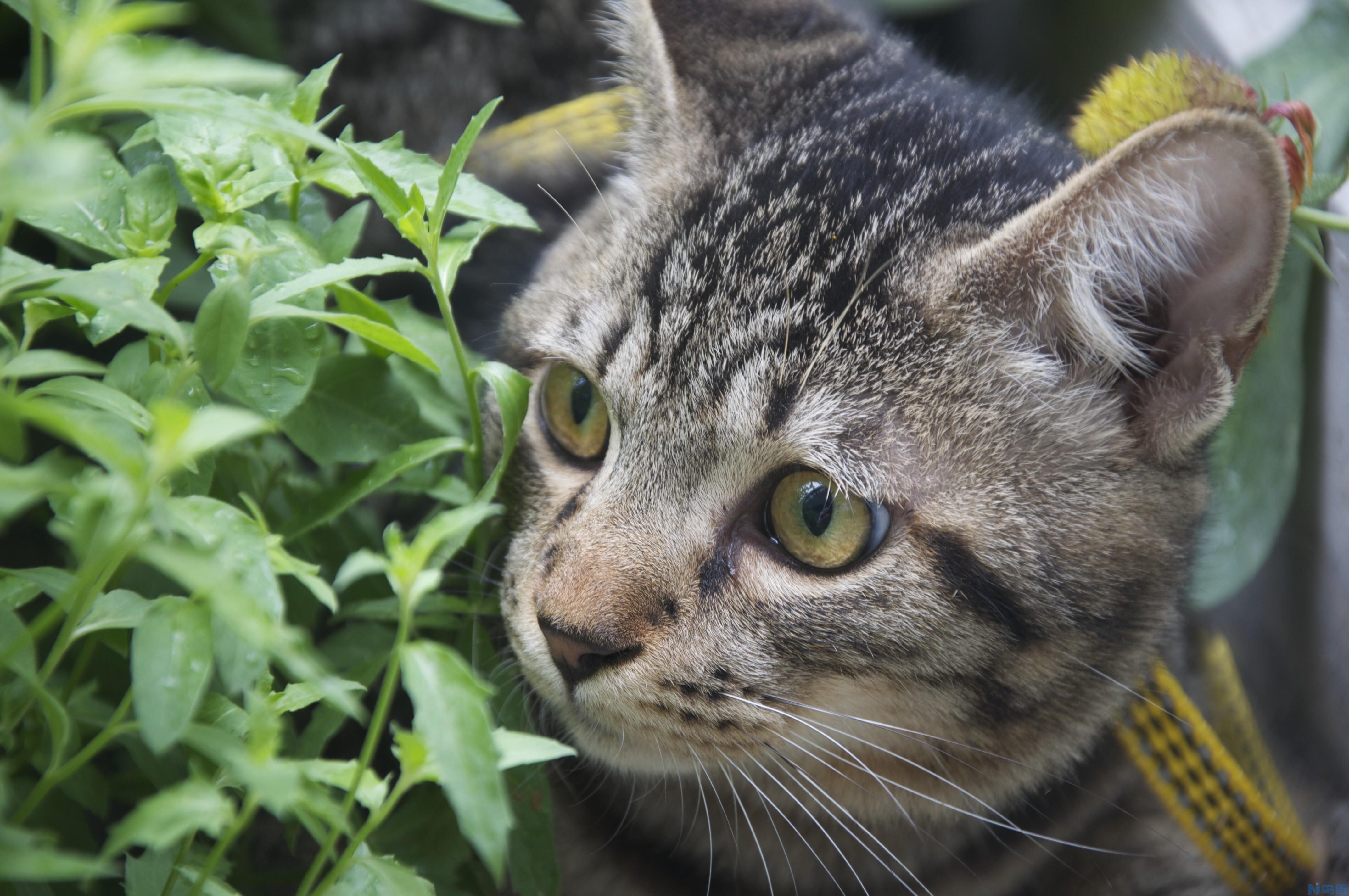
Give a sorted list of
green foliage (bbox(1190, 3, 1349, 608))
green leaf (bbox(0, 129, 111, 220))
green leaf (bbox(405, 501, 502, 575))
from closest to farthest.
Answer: green leaf (bbox(0, 129, 111, 220))
green leaf (bbox(405, 501, 502, 575))
green foliage (bbox(1190, 3, 1349, 608))

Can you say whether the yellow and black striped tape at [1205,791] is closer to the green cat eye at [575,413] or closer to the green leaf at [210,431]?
the green cat eye at [575,413]

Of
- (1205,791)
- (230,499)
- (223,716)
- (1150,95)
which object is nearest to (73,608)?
(223,716)

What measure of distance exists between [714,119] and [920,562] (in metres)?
0.70

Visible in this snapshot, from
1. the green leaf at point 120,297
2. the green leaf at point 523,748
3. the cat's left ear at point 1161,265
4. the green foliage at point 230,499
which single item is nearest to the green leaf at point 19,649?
the green foliage at point 230,499

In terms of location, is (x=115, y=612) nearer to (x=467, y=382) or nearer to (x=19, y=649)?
(x=19, y=649)

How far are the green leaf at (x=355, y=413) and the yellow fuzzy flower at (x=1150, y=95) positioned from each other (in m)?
0.88

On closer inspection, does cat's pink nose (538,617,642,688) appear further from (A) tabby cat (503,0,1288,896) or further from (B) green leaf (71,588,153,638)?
(B) green leaf (71,588,153,638)

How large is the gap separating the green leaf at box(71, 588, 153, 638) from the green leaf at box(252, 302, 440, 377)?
26 centimetres

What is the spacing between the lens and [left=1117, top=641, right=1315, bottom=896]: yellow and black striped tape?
1521 millimetres

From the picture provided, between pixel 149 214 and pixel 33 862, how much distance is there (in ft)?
2.11

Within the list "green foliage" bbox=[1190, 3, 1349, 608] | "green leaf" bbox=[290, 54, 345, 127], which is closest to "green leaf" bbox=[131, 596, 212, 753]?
"green leaf" bbox=[290, 54, 345, 127]

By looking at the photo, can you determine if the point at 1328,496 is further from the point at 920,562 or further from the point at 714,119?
the point at 714,119

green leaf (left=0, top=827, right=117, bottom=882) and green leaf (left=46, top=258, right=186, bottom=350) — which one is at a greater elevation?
green leaf (left=46, top=258, right=186, bottom=350)

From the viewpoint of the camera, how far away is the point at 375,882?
2.69ft
